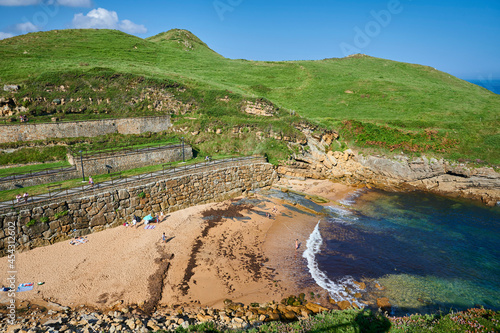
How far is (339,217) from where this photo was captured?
3022 centimetres

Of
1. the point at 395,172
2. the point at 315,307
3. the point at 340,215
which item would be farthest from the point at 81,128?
the point at 395,172

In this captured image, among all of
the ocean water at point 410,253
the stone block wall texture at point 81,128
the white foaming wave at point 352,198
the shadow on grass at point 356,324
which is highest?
the stone block wall texture at point 81,128

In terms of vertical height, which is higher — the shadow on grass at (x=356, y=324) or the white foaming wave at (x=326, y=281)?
the shadow on grass at (x=356, y=324)

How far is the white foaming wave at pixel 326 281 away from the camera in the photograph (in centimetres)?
1842

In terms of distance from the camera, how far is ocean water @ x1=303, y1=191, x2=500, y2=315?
18734 millimetres

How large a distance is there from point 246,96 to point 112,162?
2969 cm

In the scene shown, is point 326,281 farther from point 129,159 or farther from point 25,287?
point 129,159

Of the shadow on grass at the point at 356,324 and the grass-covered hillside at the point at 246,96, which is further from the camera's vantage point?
the grass-covered hillside at the point at 246,96

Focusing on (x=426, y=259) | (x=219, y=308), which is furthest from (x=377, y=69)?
(x=219, y=308)

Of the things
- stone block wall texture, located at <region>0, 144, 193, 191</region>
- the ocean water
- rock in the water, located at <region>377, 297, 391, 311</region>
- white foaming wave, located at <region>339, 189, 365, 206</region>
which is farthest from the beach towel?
white foaming wave, located at <region>339, 189, 365, 206</region>

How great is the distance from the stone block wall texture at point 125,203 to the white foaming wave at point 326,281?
574 inches

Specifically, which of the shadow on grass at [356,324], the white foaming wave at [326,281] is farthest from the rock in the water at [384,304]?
the shadow on grass at [356,324]

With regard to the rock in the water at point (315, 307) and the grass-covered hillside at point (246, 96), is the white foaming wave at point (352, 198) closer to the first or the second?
the grass-covered hillside at point (246, 96)

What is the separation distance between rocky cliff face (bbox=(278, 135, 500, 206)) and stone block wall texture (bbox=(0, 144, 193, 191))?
53.0 ft
